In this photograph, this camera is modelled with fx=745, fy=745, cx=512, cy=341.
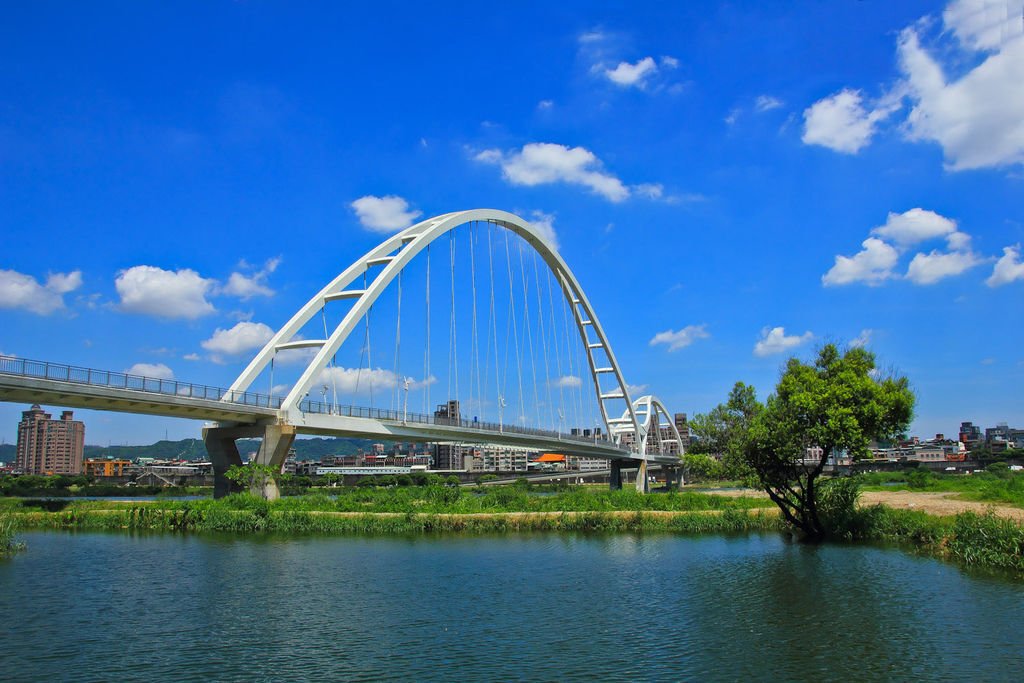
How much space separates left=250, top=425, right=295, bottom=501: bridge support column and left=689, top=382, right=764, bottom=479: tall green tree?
2031 centimetres

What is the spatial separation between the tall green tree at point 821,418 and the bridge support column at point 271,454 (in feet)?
75.1

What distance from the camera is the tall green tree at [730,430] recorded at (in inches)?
1109

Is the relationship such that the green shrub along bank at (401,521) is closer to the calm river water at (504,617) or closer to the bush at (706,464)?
the bush at (706,464)

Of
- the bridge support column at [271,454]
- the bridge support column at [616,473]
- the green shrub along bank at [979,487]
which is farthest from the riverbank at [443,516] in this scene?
the bridge support column at [616,473]

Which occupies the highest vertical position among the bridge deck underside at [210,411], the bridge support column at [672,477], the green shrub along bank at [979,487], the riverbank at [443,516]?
the bridge deck underside at [210,411]

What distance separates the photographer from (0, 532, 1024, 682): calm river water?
12.3m

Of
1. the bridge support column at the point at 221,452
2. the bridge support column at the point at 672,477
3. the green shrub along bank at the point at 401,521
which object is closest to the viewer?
the green shrub along bank at the point at 401,521

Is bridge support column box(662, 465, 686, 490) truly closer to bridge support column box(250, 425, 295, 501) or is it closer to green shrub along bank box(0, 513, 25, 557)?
bridge support column box(250, 425, 295, 501)

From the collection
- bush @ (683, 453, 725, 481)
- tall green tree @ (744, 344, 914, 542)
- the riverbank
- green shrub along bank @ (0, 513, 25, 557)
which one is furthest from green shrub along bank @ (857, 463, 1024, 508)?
green shrub along bank @ (0, 513, 25, 557)

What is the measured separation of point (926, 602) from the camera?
16.8 m

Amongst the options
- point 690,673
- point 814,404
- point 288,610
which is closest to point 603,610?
point 690,673

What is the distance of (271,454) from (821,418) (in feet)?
84.7

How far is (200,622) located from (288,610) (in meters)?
1.88

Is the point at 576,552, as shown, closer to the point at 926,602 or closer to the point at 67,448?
the point at 926,602
